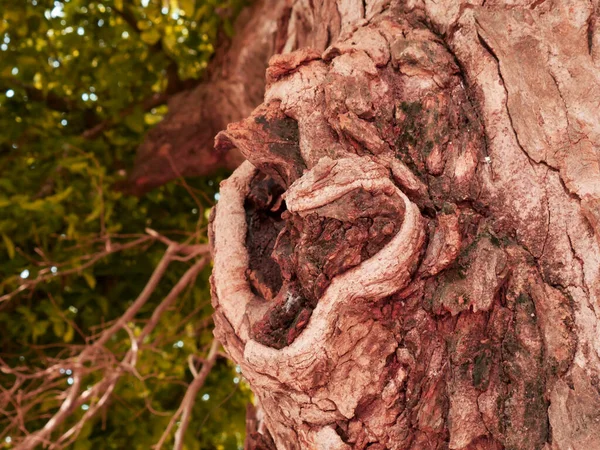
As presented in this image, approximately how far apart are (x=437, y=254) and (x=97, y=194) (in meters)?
2.60

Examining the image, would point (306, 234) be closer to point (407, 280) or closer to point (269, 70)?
point (407, 280)

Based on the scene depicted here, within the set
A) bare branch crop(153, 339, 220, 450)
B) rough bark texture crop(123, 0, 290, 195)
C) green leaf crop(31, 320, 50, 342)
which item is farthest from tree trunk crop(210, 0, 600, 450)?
green leaf crop(31, 320, 50, 342)

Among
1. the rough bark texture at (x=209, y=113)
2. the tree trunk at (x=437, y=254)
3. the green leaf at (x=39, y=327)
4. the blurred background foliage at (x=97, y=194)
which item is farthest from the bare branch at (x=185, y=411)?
the tree trunk at (x=437, y=254)

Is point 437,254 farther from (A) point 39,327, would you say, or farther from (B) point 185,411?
(A) point 39,327

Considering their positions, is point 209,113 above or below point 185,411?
above

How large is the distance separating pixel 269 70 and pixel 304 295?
627 millimetres

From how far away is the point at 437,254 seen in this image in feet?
4.49

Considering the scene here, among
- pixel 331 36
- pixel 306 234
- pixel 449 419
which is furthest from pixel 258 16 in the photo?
pixel 449 419

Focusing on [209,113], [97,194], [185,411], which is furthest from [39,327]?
[209,113]

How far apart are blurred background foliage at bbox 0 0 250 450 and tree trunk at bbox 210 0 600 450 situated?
202 cm

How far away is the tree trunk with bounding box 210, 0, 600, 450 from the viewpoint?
4.36 ft

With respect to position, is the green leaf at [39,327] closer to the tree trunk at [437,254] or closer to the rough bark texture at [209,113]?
the rough bark texture at [209,113]

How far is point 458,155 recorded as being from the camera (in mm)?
1495

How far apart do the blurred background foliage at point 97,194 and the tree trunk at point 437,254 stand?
2.02 metres
